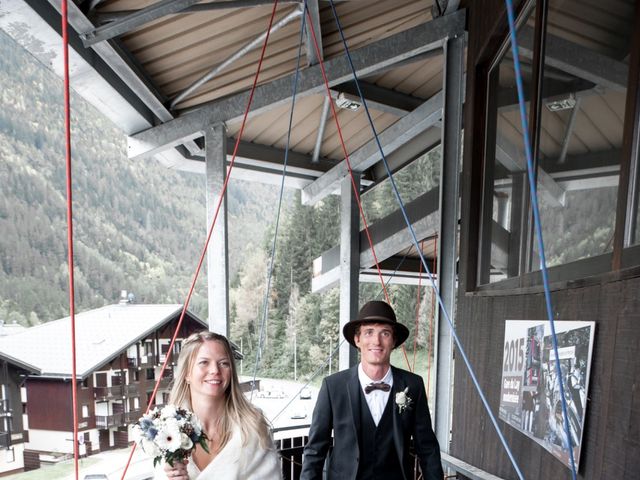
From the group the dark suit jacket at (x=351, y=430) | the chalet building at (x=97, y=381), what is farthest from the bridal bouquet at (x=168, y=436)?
the chalet building at (x=97, y=381)

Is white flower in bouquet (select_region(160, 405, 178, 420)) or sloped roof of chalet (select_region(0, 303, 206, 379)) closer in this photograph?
white flower in bouquet (select_region(160, 405, 178, 420))

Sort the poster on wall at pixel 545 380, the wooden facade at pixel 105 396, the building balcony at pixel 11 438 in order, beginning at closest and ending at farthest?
the poster on wall at pixel 545 380
the building balcony at pixel 11 438
the wooden facade at pixel 105 396

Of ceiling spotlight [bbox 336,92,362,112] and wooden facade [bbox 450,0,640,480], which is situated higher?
ceiling spotlight [bbox 336,92,362,112]

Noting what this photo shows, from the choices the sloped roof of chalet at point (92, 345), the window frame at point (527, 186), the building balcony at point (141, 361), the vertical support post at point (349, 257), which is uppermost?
the window frame at point (527, 186)

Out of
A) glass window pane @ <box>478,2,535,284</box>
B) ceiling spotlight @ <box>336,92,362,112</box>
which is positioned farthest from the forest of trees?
glass window pane @ <box>478,2,535,284</box>

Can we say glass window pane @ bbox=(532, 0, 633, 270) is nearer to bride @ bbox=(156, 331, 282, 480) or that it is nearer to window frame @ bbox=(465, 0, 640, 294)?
window frame @ bbox=(465, 0, 640, 294)

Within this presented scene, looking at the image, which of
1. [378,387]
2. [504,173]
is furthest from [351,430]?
[504,173]

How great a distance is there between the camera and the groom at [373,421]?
2201 mm

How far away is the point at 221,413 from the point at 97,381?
15450mm

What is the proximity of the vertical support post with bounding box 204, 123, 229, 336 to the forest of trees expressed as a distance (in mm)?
28888

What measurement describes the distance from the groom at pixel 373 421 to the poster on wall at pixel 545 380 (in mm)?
446

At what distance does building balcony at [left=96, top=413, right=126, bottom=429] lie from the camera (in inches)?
618

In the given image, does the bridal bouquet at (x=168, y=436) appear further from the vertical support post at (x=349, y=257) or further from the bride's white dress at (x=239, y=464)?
the vertical support post at (x=349, y=257)

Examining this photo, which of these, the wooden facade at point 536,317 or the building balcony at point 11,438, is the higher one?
the wooden facade at point 536,317
